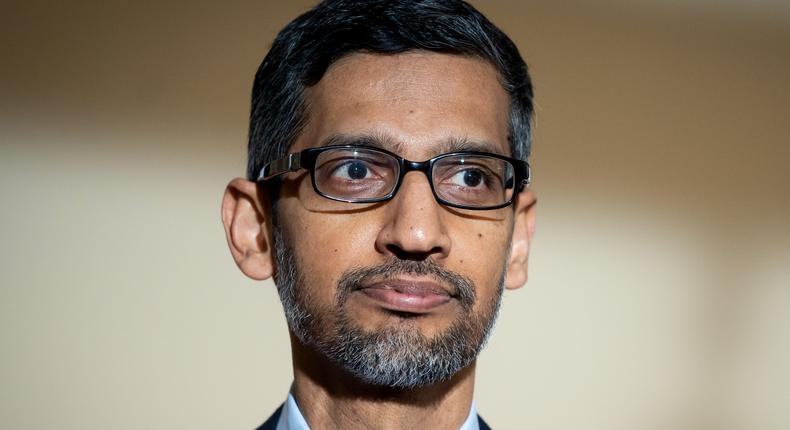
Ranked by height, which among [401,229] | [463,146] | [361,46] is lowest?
[401,229]

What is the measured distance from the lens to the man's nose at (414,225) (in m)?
1.45

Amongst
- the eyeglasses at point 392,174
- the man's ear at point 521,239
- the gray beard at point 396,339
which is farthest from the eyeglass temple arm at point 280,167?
the man's ear at point 521,239

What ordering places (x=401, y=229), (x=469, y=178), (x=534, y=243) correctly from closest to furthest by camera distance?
(x=401, y=229) → (x=469, y=178) → (x=534, y=243)

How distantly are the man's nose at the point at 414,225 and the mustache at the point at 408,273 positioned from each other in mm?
14

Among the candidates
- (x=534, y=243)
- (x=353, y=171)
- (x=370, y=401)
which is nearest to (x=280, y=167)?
(x=353, y=171)

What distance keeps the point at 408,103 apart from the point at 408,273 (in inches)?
11.0

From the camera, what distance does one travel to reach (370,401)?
5.11 feet

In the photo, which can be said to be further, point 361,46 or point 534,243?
point 534,243

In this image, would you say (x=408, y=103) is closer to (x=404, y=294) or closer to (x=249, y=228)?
(x=404, y=294)

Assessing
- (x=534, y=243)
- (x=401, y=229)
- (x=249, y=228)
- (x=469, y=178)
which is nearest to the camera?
(x=401, y=229)

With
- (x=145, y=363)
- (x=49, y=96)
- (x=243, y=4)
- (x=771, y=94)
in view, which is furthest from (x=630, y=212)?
(x=49, y=96)

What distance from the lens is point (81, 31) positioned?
2850 millimetres

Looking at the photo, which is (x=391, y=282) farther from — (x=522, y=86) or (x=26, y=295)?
(x=26, y=295)

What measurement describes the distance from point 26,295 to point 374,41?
1.68m
